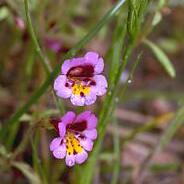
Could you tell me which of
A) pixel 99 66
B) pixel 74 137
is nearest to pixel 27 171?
pixel 74 137

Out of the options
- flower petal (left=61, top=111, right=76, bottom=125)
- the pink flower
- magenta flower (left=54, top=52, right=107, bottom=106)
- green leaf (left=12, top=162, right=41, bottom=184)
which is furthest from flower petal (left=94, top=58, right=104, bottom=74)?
the pink flower

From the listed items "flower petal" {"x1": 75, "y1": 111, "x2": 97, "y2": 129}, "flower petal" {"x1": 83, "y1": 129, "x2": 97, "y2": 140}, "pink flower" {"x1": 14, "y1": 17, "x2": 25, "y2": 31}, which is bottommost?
"flower petal" {"x1": 83, "y1": 129, "x2": 97, "y2": 140}

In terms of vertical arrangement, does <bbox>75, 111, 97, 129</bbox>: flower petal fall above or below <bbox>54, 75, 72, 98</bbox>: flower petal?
below

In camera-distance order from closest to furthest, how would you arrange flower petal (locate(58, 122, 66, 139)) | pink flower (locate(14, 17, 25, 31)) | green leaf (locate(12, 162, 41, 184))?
flower petal (locate(58, 122, 66, 139))
green leaf (locate(12, 162, 41, 184))
pink flower (locate(14, 17, 25, 31))

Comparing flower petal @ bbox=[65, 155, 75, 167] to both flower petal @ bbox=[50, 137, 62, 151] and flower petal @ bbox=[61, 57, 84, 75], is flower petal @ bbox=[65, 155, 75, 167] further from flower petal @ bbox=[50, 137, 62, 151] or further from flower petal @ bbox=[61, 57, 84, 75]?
flower petal @ bbox=[61, 57, 84, 75]

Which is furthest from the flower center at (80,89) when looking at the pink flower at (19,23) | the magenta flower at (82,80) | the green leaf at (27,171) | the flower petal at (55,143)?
the pink flower at (19,23)

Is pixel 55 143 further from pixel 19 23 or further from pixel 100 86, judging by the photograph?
pixel 19 23
